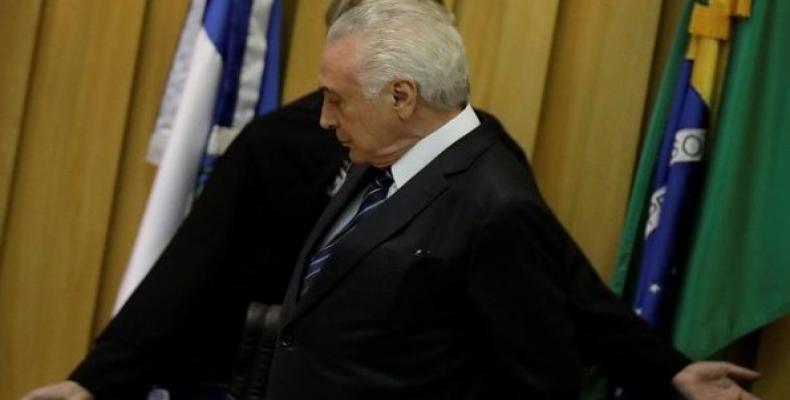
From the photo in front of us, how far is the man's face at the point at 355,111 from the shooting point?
1.92 meters

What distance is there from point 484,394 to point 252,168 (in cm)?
94

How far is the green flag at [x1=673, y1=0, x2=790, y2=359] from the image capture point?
2.53 m

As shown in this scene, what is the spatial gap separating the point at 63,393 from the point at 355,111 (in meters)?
0.87

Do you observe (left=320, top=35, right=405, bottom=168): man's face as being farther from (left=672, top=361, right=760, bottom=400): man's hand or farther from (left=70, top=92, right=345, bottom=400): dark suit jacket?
(left=672, top=361, right=760, bottom=400): man's hand

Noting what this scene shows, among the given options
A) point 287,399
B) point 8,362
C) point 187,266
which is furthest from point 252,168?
point 8,362

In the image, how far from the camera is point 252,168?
2.60m

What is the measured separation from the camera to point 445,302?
182 centimetres

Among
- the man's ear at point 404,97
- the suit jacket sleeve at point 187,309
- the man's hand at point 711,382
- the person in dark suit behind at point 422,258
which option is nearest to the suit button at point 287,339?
the person in dark suit behind at point 422,258

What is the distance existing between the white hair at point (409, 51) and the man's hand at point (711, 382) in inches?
30.2

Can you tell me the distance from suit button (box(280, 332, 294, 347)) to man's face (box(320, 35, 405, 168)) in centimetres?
33

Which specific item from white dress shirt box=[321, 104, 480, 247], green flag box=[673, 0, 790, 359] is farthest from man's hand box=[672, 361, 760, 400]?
white dress shirt box=[321, 104, 480, 247]

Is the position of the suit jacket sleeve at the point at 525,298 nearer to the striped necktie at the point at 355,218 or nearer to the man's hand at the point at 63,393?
the striped necktie at the point at 355,218

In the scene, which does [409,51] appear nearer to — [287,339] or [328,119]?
[328,119]

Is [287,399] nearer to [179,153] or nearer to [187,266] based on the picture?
[187,266]
